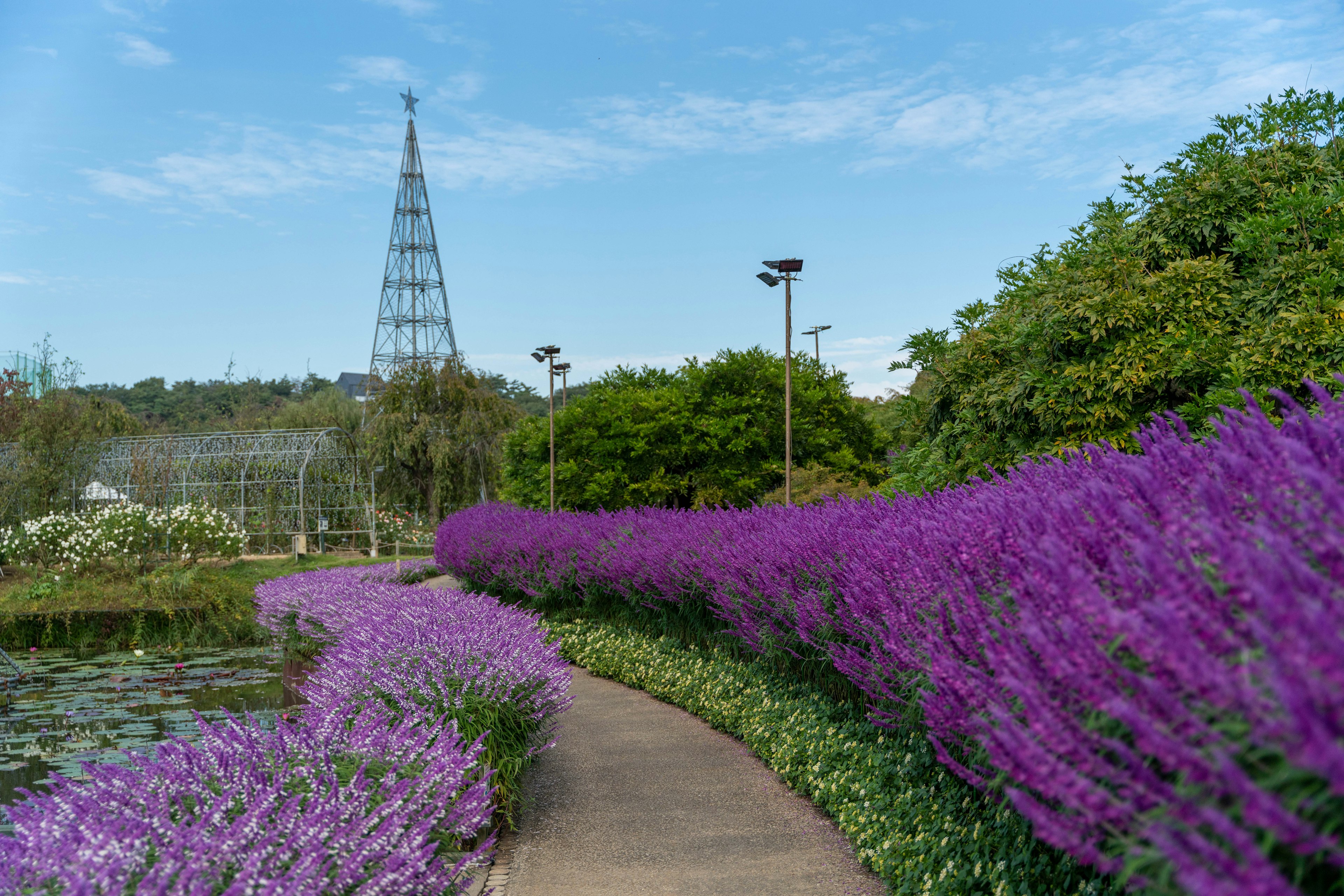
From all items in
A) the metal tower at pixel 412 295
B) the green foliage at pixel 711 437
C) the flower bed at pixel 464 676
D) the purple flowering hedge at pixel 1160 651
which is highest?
the metal tower at pixel 412 295

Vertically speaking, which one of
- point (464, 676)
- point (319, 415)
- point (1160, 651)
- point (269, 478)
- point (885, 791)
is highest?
point (319, 415)

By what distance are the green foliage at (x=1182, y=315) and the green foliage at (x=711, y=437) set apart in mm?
9736

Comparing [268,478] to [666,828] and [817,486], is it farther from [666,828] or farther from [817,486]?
[666,828]

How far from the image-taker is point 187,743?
3215mm

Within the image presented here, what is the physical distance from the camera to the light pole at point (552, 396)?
17.8 m

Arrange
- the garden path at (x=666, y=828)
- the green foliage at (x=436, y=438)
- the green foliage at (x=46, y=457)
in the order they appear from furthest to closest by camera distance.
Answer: the green foliage at (x=436, y=438) < the green foliage at (x=46, y=457) < the garden path at (x=666, y=828)

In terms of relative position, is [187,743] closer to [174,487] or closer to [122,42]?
[122,42]

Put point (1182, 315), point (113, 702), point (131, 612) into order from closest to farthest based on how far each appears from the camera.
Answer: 1. point (1182, 315)
2. point (113, 702)
3. point (131, 612)

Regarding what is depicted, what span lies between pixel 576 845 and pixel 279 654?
10276 millimetres

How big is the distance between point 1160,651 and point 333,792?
8.29 feet

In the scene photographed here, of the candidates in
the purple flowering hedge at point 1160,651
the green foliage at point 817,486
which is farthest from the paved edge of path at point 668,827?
the green foliage at point 817,486

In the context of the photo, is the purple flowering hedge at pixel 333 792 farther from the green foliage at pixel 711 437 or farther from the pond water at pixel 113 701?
the green foliage at pixel 711 437

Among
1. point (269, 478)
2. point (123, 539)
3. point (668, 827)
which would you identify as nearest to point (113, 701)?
point (123, 539)

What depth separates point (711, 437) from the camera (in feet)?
58.4
